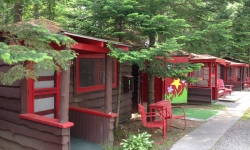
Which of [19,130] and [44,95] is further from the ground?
[44,95]

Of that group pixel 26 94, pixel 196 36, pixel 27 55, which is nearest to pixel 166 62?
pixel 196 36

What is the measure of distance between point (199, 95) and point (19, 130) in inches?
387

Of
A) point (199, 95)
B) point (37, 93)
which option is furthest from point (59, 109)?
point (199, 95)

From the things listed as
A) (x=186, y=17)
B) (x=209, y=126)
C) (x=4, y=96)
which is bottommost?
(x=209, y=126)

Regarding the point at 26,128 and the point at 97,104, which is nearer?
the point at 26,128

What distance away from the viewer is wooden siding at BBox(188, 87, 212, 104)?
→ 12.4 m

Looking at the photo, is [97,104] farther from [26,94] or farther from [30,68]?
[30,68]

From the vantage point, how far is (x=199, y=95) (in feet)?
41.5

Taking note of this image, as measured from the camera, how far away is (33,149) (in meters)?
4.55

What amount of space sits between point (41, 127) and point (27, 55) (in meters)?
2.34

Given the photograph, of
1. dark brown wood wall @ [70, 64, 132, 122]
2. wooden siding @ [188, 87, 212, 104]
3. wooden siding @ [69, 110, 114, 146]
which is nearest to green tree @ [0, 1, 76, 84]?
wooden siding @ [69, 110, 114, 146]

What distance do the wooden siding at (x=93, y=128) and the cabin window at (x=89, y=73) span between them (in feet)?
2.81

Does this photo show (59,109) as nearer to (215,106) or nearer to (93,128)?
(93,128)

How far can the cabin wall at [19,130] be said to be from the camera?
4219 millimetres
